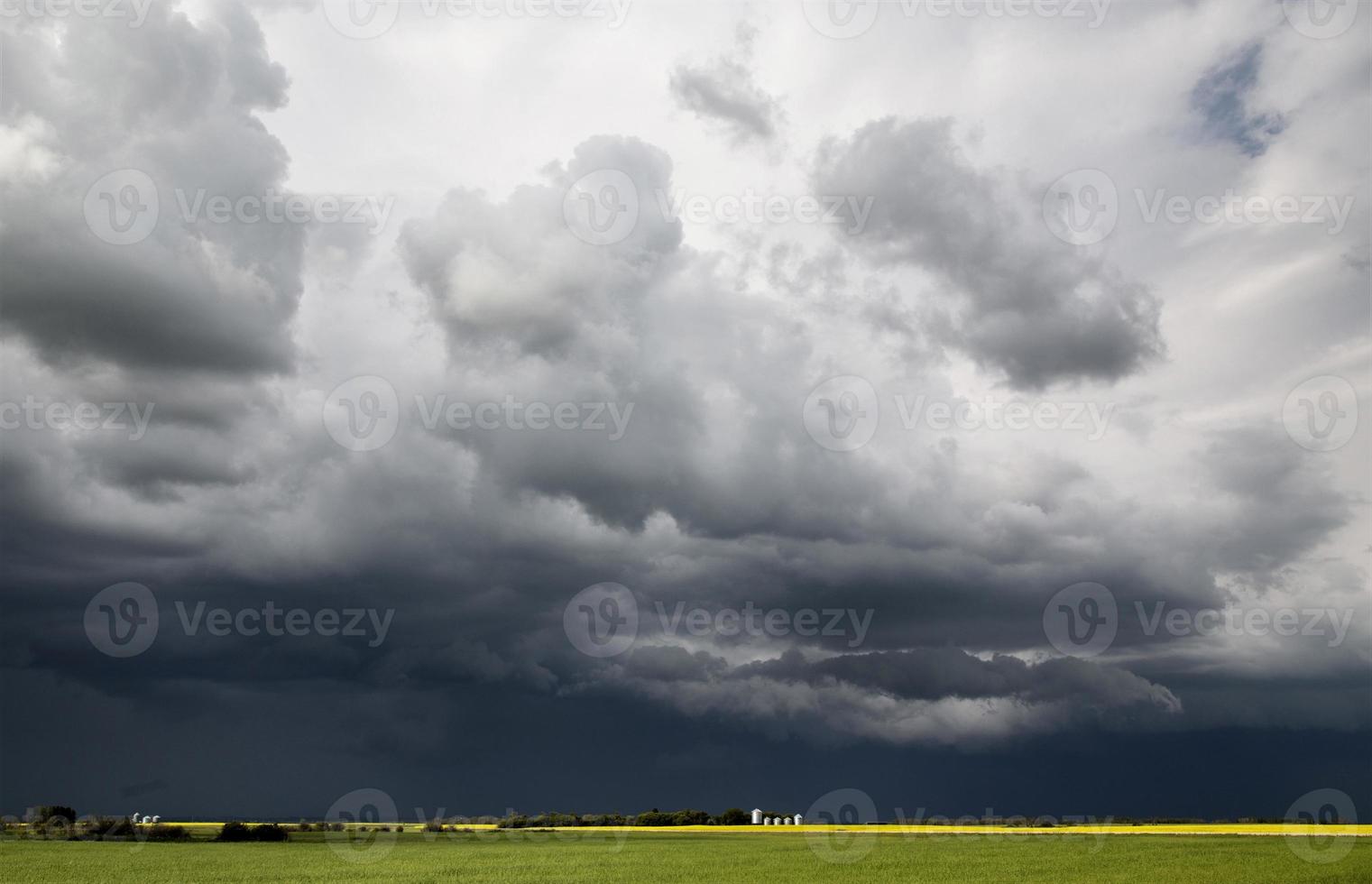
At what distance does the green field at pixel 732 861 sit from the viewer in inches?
2621

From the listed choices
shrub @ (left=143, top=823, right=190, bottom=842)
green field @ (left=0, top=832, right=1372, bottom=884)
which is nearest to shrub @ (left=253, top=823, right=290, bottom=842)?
shrub @ (left=143, top=823, right=190, bottom=842)

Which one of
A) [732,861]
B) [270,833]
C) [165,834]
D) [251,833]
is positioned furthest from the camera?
[165,834]

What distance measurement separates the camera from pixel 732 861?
8462 cm

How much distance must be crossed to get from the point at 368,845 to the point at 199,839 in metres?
31.5

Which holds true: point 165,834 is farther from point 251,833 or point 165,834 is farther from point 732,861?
point 732,861

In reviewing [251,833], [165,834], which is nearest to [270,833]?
[251,833]

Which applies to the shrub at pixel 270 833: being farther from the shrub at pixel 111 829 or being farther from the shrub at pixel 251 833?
the shrub at pixel 111 829

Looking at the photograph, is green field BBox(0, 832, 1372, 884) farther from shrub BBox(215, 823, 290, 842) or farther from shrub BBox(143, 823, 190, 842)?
shrub BBox(143, 823, 190, 842)

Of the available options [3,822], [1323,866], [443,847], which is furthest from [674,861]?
[3,822]

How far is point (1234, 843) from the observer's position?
91.6 m

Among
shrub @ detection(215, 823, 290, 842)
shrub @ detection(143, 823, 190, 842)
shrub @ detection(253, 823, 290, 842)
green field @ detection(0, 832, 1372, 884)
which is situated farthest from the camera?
shrub @ detection(253, 823, 290, 842)

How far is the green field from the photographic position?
66.6 meters

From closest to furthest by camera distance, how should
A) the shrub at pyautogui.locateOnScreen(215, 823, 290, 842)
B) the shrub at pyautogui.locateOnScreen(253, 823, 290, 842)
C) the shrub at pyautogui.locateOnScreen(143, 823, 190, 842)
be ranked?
the shrub at pyautogui.locateOnScreen(215, 823, 290, 842) → the shrub at pyautogui.locateOnScreen(143, 823, 190, 842) → the shrub at pyautogui.locateOnScreen(253, 823, 290, 842)

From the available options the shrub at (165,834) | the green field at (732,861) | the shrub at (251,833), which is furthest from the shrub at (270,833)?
the green field at (732,861)
